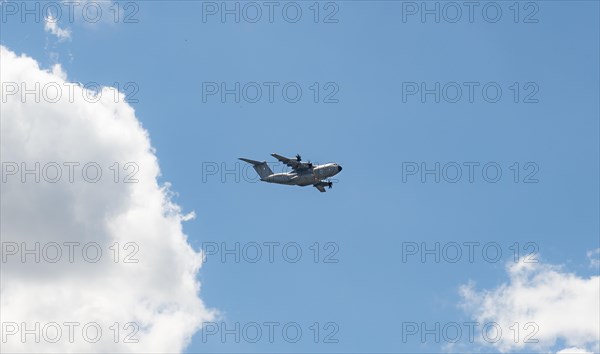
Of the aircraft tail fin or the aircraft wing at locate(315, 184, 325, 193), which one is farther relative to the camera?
the aircraft tail fin

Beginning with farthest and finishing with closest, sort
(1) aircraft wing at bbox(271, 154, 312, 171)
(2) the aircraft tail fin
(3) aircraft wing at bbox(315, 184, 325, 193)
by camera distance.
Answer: (2) the aircraft tail fin
(3) aircraft wing at bbox(315, 184, 325, 193)
(1) aircraft wing at bbox(271, 154, 312, 171)

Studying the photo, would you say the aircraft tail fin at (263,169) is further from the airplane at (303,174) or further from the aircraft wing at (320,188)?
the aircraft wing at (320,188)

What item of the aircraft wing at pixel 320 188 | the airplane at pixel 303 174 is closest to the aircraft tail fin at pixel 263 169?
the airplane at pixel 303 174

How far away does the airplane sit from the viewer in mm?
132875

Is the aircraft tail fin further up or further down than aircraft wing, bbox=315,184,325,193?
further up

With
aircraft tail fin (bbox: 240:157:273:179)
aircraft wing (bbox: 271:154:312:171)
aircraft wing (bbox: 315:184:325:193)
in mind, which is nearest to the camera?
→ aircraft wing (bbox: 271:154:312:171)

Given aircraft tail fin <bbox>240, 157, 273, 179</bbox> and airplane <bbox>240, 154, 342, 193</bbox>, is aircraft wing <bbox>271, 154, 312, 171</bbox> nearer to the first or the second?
airplane <bbox>240, 154, 342, 193</bbox>

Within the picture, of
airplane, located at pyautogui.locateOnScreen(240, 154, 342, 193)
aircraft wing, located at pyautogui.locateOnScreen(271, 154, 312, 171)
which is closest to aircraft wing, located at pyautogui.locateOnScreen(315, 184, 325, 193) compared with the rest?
airplane, located at pyautogui.locateOnScreen(240, 154, 342, 193)

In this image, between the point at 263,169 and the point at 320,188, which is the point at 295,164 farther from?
the point at 263,169

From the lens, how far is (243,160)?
136 metres

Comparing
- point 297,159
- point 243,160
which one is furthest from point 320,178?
point 243,160

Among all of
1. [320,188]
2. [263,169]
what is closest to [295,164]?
[320,188]

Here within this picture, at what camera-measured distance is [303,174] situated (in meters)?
134

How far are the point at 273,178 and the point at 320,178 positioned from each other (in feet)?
28.5
